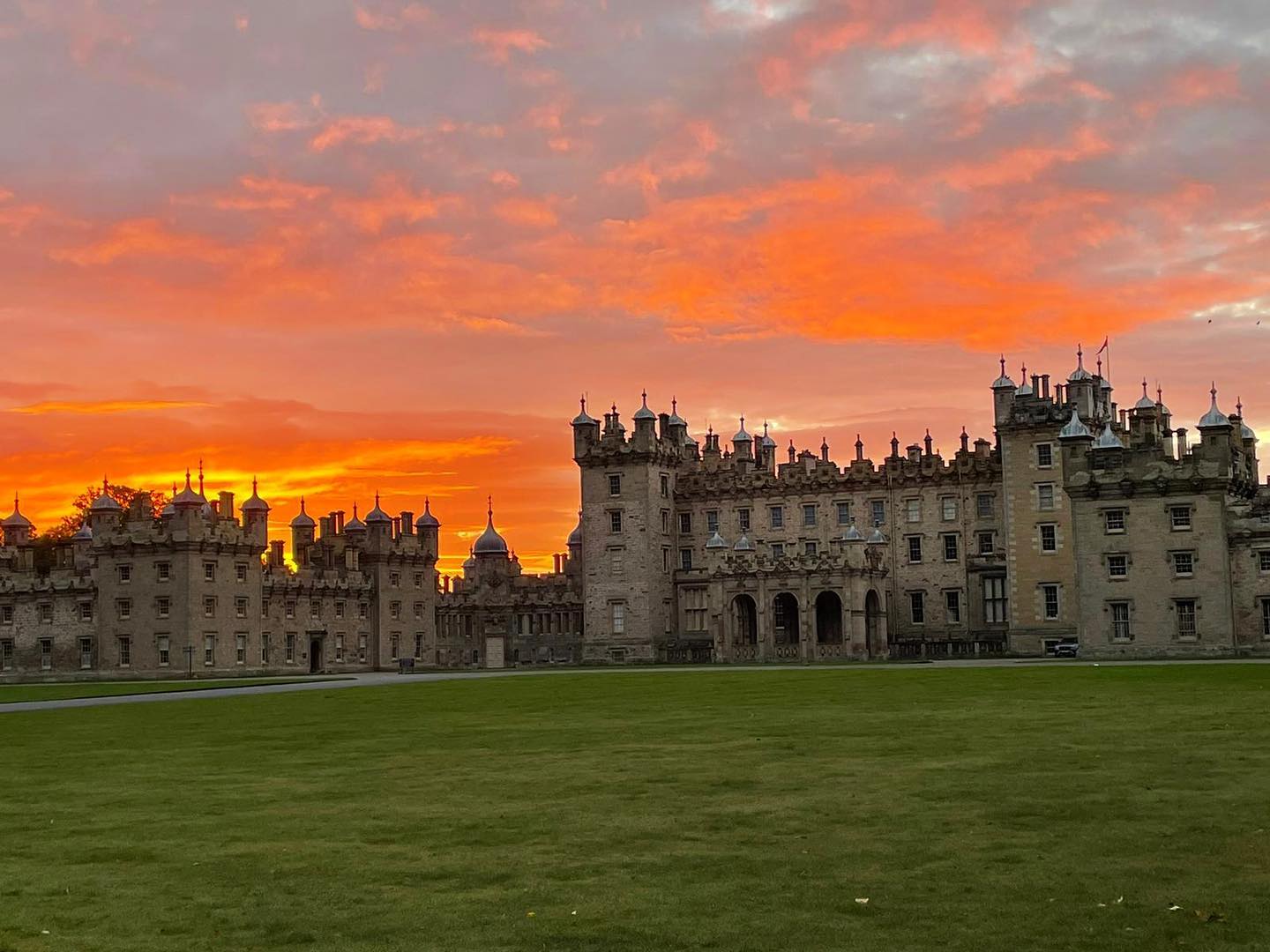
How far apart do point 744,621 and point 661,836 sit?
87.0 metres

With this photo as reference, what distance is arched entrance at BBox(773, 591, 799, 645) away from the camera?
102625mm

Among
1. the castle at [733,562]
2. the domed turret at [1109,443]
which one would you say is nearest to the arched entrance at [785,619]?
the castle at [733,562]

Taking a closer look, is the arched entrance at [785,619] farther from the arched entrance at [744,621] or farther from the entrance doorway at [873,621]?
the entrance doorway at [873,621]

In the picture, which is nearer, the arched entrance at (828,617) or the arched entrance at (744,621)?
the arched entrance at (744,621)

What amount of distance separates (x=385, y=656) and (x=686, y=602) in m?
22.0

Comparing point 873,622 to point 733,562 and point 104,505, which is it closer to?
point 733,562

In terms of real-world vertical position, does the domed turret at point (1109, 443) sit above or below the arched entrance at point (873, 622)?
above

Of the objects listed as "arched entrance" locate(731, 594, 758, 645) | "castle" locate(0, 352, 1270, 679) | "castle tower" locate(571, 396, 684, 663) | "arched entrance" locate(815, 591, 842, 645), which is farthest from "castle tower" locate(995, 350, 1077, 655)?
"castle tower" locate(571, 396, 684, 663)

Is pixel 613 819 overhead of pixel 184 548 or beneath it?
beneath

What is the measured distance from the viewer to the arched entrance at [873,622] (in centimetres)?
9994

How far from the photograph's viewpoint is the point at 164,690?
62.3 meters

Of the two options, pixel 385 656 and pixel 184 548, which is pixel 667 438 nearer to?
pixel 385 656

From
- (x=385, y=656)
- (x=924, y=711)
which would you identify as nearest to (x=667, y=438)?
(x=385, y=656)

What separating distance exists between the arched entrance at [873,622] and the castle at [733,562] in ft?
0.51
